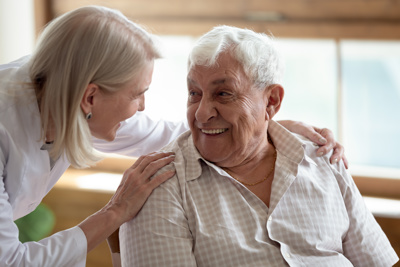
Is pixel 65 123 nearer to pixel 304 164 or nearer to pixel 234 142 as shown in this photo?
pixel 234 142

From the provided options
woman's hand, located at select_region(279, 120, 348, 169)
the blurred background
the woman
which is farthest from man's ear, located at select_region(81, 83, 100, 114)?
the blurred background

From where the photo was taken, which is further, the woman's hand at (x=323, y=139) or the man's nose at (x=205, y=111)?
the woman's hand at (x=323, y=139)

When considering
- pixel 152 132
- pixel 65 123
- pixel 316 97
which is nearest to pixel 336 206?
pixel 152 132

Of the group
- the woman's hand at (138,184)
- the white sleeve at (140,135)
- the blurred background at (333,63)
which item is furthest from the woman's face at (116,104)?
the blurred background at (333,63)

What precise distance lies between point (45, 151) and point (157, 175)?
0.35 m

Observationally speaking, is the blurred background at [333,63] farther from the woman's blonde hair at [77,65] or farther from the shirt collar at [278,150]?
the woman's blonde hair at [77,65]

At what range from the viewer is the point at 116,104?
5.44 ft

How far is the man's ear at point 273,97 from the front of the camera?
1.95 m

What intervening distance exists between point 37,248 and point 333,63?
2.05 meters

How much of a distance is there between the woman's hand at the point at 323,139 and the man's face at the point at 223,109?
257 mm

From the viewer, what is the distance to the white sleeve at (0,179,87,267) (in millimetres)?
1519

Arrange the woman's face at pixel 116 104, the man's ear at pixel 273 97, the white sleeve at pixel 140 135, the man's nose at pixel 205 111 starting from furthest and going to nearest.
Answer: the white sleeve at pixel 140 135
the man's ear at pixel 273 97
the man's nose at pixel 205 111
the woman's face at pixel 116 104

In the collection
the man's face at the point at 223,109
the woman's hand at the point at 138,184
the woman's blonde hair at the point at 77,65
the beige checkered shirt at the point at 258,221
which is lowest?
the beige checkered shirt at the point at 258,221

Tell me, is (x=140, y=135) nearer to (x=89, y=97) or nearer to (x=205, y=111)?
(x=205, y=111)
